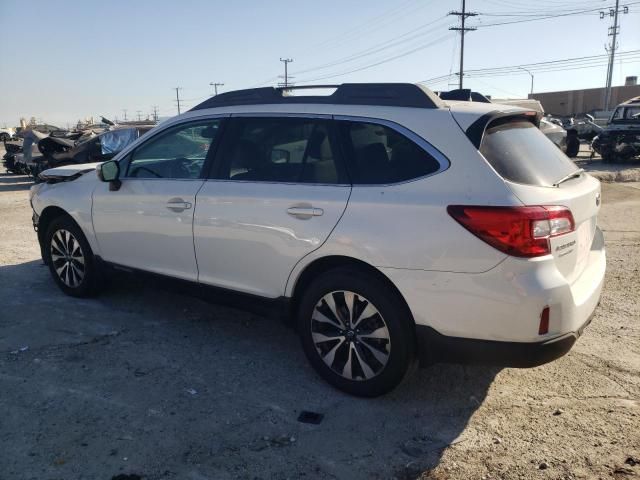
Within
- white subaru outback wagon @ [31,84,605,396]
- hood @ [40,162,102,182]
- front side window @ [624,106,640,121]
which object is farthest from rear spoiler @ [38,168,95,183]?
front side window @ [624,106,640,121]

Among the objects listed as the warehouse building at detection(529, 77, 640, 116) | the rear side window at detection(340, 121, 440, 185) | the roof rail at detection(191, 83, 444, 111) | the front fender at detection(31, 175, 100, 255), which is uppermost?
the warehouse building at detection(529, 77, 640, 116)

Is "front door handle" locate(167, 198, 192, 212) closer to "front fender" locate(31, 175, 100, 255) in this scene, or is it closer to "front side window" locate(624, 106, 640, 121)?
"front fender" locate(31, 175, 100, 255)

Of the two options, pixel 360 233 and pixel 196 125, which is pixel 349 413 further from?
pixel 196 125

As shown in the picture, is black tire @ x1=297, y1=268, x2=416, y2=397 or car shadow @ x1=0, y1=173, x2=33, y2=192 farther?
car shadow @ x1=0, y1=173, x2=33, y2=192

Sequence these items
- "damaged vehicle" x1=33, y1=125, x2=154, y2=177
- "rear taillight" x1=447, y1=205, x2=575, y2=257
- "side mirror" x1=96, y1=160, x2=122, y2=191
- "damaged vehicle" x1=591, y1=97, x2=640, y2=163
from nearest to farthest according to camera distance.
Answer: "rear taillight" x1=447, y1=205, x2=575, y2=257
"side mirror" x1=96, y1=160, x2=122, y2=191
"damaged vehicle" x1=33, y1=125, x2=154, y2=177
"damaged vehicle" x1=591, y1=97, x2=640, y2=163

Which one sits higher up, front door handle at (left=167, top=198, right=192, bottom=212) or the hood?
the hood

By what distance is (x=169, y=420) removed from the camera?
10.6ft

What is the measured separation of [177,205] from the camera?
13.6 feet

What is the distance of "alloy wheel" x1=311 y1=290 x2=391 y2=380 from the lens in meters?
3.32

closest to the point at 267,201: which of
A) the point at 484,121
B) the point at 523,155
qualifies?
the point at 484,121

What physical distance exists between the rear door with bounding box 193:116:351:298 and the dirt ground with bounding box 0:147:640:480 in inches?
28.3

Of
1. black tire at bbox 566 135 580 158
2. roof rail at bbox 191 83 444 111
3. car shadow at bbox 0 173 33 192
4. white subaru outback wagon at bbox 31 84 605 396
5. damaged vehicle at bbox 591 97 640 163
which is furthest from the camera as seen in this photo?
black tire at bbox 566 135 580 158

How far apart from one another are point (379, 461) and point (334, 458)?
9.4 inches

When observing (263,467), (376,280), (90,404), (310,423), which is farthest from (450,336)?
(90,404)
